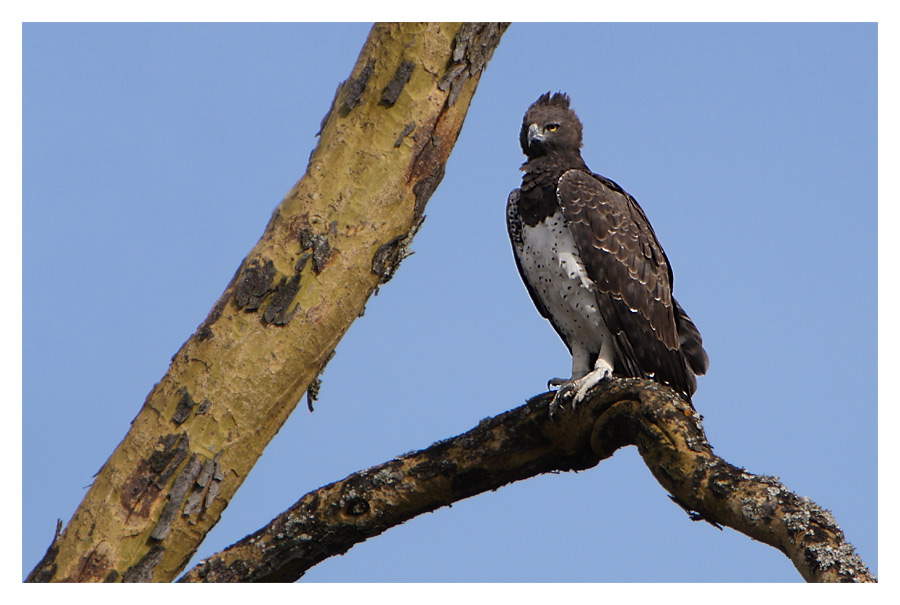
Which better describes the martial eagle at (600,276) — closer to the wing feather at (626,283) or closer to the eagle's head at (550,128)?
the wing feather at (626,283)

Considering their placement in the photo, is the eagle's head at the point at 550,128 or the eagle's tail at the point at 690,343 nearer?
the eagle's tail at the point at 690,343

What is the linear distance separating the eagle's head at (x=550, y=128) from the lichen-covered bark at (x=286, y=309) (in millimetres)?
3119

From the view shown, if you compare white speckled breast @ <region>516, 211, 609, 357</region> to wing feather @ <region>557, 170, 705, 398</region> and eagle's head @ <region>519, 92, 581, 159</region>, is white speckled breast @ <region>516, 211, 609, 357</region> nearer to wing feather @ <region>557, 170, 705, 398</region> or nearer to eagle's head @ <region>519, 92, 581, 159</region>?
wing feather @ <region>557, 170, 705, 398</region>

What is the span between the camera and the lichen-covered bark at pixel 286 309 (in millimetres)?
4984

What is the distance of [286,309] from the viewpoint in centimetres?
518

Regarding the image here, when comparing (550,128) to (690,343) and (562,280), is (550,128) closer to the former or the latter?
(562,280)

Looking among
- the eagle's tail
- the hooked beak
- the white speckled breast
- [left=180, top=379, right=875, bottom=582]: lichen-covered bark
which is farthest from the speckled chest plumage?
[left=180, top=379, right=875, bottom=582]: lichen-covered bark

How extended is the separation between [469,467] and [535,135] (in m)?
4.05

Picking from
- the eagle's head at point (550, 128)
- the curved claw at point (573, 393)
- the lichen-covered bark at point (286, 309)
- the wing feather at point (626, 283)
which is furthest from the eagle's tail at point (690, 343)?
the lichen-covered bark at point (286, 309)

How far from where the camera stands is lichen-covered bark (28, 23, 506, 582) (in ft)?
16.4

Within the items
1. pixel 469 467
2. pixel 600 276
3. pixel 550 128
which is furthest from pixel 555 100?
pixel 469 467

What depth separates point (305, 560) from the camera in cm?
548

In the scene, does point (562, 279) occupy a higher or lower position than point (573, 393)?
higher

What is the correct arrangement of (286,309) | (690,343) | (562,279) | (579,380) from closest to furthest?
(286,309), (579,380), (562,279), (690,343)
